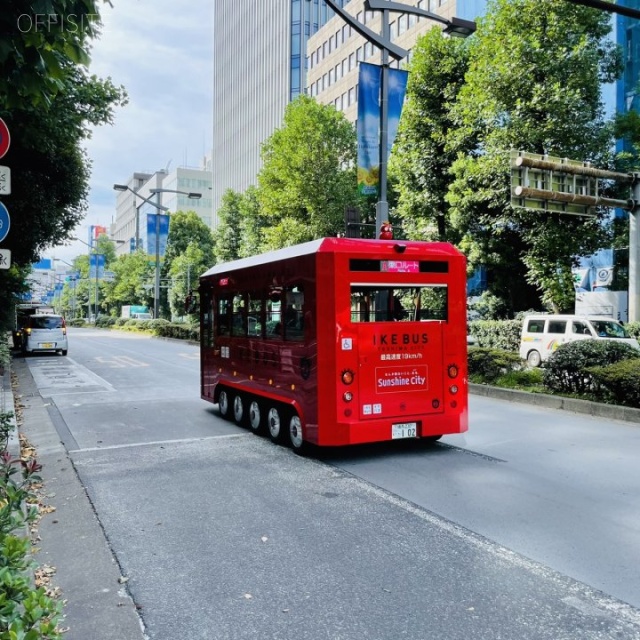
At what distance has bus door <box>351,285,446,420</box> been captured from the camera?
7.68 meters

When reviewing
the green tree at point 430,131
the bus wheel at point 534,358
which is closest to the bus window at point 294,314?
the bus wheel at point 534,358

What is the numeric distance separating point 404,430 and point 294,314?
2.04 metres

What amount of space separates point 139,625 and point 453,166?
2252cm

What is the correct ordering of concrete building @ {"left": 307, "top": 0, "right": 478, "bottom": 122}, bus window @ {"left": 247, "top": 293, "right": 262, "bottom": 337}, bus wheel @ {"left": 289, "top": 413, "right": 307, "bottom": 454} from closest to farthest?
bus wheel @ {"left": 289, "top": 413, "right": 307, "bottom": 454}
bus window @ {"left": 247, "top": 293, "right": 262, "bottom": 337}
concrete building @ {"left": 307, "top": 0, "right": 478, "bottom": 122}

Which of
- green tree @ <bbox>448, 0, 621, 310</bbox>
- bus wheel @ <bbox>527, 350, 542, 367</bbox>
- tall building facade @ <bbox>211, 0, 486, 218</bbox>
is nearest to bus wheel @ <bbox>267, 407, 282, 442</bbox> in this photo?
bus wheel @ <bbox>527, 350, 542, 367</bbox>

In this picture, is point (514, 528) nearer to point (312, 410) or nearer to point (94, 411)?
point (312, 410)

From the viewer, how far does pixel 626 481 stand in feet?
22.3

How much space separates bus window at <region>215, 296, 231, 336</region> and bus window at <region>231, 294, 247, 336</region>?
180 mm

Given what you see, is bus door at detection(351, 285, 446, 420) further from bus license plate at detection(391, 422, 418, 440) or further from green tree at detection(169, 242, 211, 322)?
A: green tree at detection(169, 242, 211, 322)

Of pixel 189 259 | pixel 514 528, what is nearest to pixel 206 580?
pixel 514 528

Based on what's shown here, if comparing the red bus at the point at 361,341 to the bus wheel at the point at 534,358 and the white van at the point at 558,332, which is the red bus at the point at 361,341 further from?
the bus wheel at the point at 534,358

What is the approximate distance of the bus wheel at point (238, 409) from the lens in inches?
400

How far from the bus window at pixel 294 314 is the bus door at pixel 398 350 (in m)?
0.69

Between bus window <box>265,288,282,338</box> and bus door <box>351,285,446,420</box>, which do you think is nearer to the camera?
bus door <box>351,285,446,420</box>
